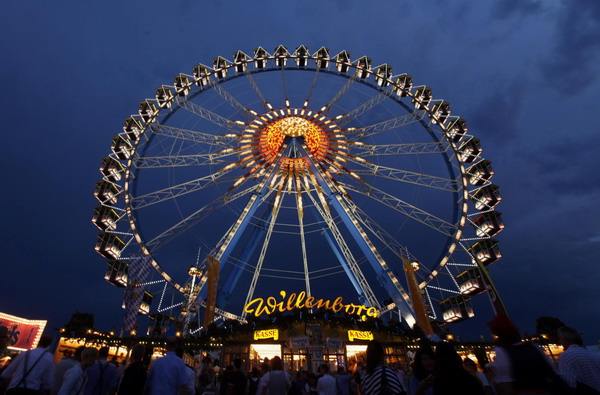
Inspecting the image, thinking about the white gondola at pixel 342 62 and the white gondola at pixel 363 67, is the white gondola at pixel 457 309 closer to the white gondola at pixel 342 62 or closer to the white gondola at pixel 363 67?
the white gondola at pixel 363 67

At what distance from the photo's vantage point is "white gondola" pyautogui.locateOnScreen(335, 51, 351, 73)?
23.6 m

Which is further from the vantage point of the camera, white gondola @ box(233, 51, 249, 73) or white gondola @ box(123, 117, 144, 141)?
white gondola @ box(233, 51, 249, 73)

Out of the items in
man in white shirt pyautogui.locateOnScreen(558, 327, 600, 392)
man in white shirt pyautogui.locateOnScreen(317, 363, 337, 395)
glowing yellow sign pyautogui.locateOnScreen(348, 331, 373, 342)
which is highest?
glowing yellow sign pyautogui.locateOnScreen(348, 331, 373, 342)

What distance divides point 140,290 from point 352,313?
1266 centimetres

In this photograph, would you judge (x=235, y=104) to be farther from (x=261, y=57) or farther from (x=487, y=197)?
(x=487, y=197)

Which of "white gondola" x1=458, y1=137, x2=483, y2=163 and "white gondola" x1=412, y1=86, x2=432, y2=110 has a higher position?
"white gondola" x1=412, y1=86, x2=432, y2=110

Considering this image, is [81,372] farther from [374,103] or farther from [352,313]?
[374,103]

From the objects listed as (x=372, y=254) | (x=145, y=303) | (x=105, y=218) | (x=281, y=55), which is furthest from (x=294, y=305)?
(x=281, y=55)

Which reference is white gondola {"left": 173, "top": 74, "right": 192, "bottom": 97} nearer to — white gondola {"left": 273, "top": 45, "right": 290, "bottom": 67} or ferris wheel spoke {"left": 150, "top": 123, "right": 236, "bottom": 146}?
ferris wheel spoke {"left": 150, "top": 123, "right": 236, "bottom": 146}

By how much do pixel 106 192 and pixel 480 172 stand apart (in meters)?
24.7

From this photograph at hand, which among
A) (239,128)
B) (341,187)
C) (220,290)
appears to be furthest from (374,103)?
(220,290)

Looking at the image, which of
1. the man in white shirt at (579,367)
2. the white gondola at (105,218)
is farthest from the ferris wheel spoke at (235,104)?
the man in white shirt at (579,367)

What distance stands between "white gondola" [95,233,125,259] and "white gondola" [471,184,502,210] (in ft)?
78.7

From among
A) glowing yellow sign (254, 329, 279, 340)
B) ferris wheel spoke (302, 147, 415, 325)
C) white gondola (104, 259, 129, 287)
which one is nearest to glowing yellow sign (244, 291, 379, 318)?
glowing yellow sign (254, 329, 279, 340)
